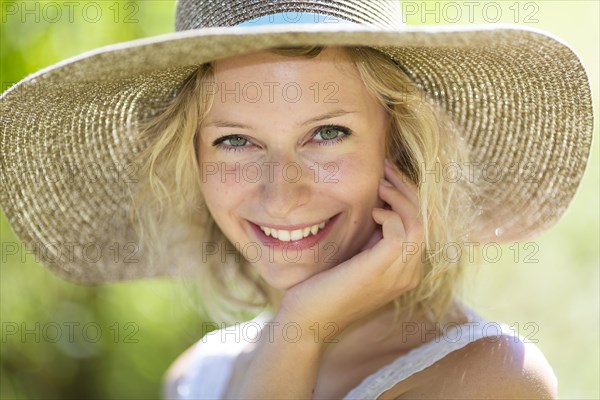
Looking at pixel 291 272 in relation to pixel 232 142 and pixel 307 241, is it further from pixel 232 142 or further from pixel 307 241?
pixel 232 142

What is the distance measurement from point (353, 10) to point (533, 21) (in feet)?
9.28

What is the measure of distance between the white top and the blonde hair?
131mm

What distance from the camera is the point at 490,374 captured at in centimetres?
199

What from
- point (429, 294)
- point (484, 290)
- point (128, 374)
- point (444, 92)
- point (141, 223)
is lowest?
point (128, 374)

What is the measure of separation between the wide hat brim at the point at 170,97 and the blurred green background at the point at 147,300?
1.64 m

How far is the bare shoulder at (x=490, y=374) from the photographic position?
77.6 inches

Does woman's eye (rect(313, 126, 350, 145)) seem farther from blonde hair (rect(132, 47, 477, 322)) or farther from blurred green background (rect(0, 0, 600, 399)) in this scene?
blurred green background (rect(0, 0, 600, 399))

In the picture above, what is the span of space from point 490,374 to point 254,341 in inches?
40.2

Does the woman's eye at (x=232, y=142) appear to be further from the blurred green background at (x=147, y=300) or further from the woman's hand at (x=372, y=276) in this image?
the blurred green background at (x=147, y=300)

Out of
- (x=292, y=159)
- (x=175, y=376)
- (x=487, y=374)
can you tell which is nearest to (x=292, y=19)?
(x=292, y=159)

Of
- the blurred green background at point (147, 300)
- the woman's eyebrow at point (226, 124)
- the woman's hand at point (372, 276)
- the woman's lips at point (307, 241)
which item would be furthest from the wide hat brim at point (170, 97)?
the blurred green background at point (147, 300)

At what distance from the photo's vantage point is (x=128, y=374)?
4.29 metres

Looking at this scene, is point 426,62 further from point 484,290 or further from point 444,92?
point 484,290

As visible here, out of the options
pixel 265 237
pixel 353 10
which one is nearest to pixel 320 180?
pixel 265 237
